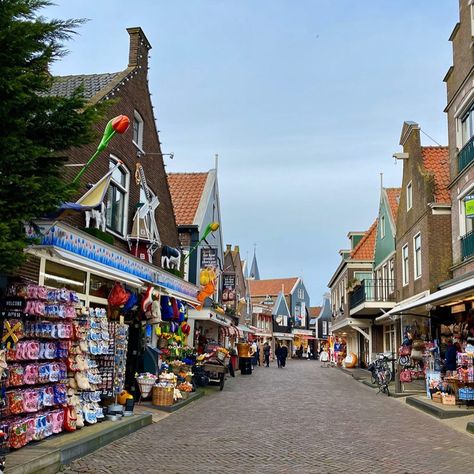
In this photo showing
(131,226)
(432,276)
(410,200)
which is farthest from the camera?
(410,200)

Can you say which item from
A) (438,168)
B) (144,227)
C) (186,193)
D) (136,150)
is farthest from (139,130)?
(438,168)

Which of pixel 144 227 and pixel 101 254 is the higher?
pixel 144 227

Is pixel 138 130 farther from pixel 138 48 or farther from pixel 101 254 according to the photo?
pixel 101 254

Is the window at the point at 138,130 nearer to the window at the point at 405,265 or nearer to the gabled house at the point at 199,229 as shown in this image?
the gabled house at the point at 199,229

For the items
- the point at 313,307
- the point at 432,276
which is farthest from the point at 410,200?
the point at 313,307

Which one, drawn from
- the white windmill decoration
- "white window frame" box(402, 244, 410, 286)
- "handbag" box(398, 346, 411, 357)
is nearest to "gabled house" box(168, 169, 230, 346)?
the white windmill decoration

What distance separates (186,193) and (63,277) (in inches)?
600

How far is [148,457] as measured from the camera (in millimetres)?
8578

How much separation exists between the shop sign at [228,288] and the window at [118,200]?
15583 millimetres

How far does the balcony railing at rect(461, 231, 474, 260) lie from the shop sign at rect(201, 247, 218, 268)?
10110 mm

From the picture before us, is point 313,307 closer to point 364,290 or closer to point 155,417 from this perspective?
point 364,290

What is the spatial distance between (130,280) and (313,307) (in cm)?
8299

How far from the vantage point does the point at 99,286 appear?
13.5m

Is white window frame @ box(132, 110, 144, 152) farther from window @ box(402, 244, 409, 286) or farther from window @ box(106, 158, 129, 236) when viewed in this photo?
window @ box(402, 244, 409, 286)
